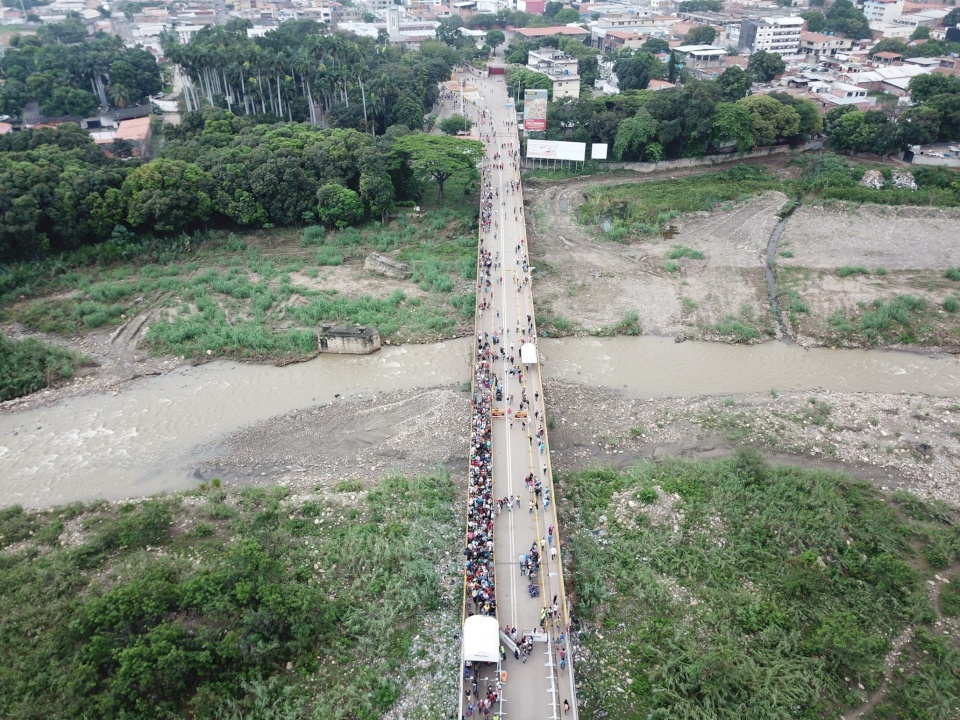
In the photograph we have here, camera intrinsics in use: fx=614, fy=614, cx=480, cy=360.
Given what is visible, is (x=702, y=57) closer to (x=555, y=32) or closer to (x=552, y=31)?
(x=555, y=32)

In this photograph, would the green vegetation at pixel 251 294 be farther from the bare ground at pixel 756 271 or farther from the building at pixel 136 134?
the building at pixel 136 134

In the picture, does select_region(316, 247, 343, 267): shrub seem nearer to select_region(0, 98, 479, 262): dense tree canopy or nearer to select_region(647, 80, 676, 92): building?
select_region(0, 98, 479, 262): dense tree canopy

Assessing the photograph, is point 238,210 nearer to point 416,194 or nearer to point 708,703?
point 416,194

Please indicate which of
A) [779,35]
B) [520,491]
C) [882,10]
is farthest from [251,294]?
[882,10]

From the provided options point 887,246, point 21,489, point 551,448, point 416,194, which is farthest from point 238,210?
point 887,246

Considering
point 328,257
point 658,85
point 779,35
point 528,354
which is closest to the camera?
point 528,354

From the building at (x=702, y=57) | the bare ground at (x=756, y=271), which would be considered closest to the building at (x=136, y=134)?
the bare ground at (x=756, y=271)
